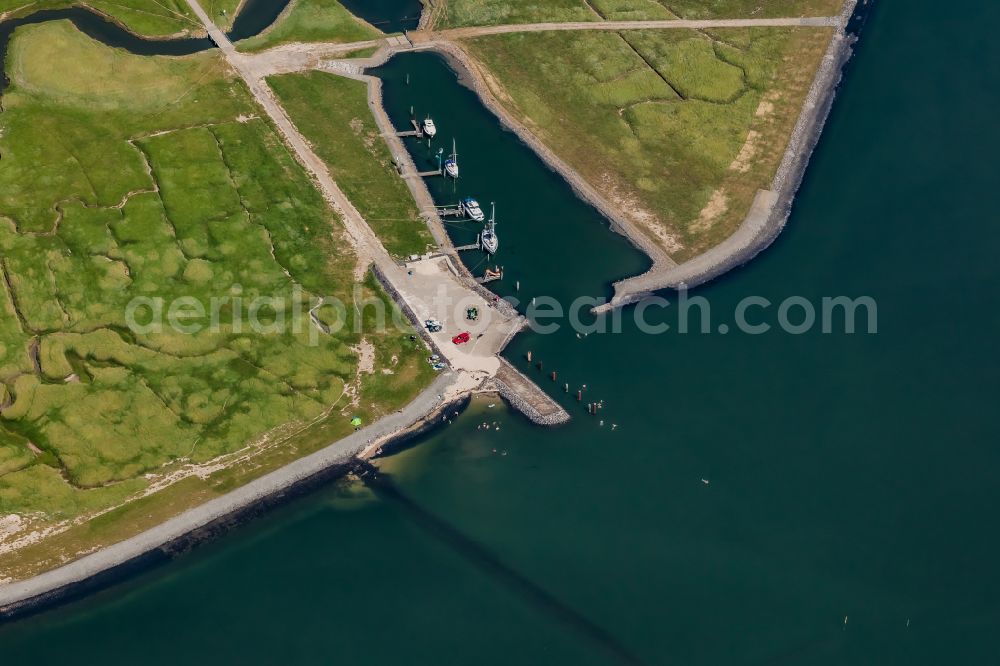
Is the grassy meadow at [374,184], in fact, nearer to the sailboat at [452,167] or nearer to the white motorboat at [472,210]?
the white motorboat at [472,210]

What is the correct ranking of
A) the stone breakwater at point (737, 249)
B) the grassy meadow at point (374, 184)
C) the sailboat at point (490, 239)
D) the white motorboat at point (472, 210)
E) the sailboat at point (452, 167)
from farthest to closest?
the sailboat at point (452, 167)
the white motorboat at point (472, 210)
the grassy meadow at point (374, 184)
the sailboat at point (490, 239)
the stone breakwater at point (737, 249)

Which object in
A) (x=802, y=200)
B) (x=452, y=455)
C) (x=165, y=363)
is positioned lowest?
(x=452, y=455)

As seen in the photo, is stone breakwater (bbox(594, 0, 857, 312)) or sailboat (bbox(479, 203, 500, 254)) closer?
stone breakwater (bbox(594, 0, 857, 312))

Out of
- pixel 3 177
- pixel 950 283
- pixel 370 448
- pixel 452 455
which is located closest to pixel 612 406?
pixel 452 455

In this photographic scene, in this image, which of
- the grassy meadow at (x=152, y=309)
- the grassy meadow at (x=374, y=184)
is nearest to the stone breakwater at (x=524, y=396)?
the grassy meadow at (x=152, y=309)

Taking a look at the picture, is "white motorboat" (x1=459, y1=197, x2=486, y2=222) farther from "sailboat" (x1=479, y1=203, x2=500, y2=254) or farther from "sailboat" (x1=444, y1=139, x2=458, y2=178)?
"sailboat" (x1=444, y1=139, x2=458, y2=178)

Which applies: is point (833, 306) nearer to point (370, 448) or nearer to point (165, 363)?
point (370, 448)

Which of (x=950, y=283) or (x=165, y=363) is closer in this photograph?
(x=165, y=363)

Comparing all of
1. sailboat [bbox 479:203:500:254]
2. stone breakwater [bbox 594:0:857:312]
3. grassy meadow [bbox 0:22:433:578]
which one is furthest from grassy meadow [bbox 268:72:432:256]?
stone breakwater [bbox 594:0:857:312]
